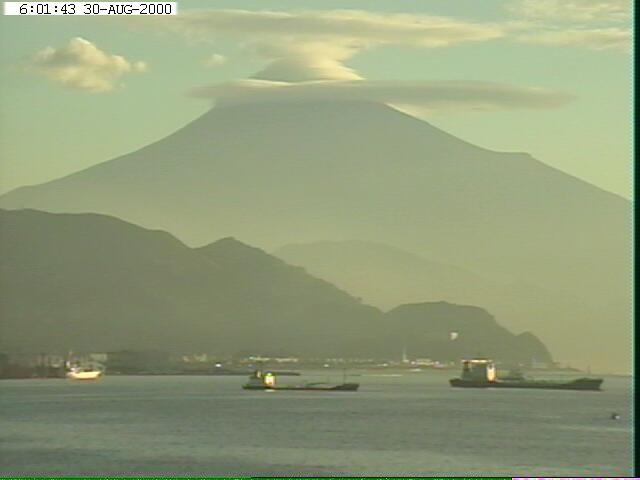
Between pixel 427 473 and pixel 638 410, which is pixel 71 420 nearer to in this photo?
pixel 427 473

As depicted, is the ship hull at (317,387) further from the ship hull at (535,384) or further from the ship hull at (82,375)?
the ship hull at (82,375)

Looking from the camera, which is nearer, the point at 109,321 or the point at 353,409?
the point at 109,321

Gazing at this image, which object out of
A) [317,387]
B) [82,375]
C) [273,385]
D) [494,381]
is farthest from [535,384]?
[82,375]

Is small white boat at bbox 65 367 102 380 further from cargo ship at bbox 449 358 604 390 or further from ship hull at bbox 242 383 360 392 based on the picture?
cargo ship at bbox 449 358 604 390

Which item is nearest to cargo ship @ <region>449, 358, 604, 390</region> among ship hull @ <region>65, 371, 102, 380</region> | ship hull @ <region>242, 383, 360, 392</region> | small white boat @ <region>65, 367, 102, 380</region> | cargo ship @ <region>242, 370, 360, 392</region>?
ship hull @ <region>242, 383, 360, 392</region>

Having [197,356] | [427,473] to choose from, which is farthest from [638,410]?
[197,356]

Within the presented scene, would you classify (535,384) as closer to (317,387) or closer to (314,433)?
(317,387)
